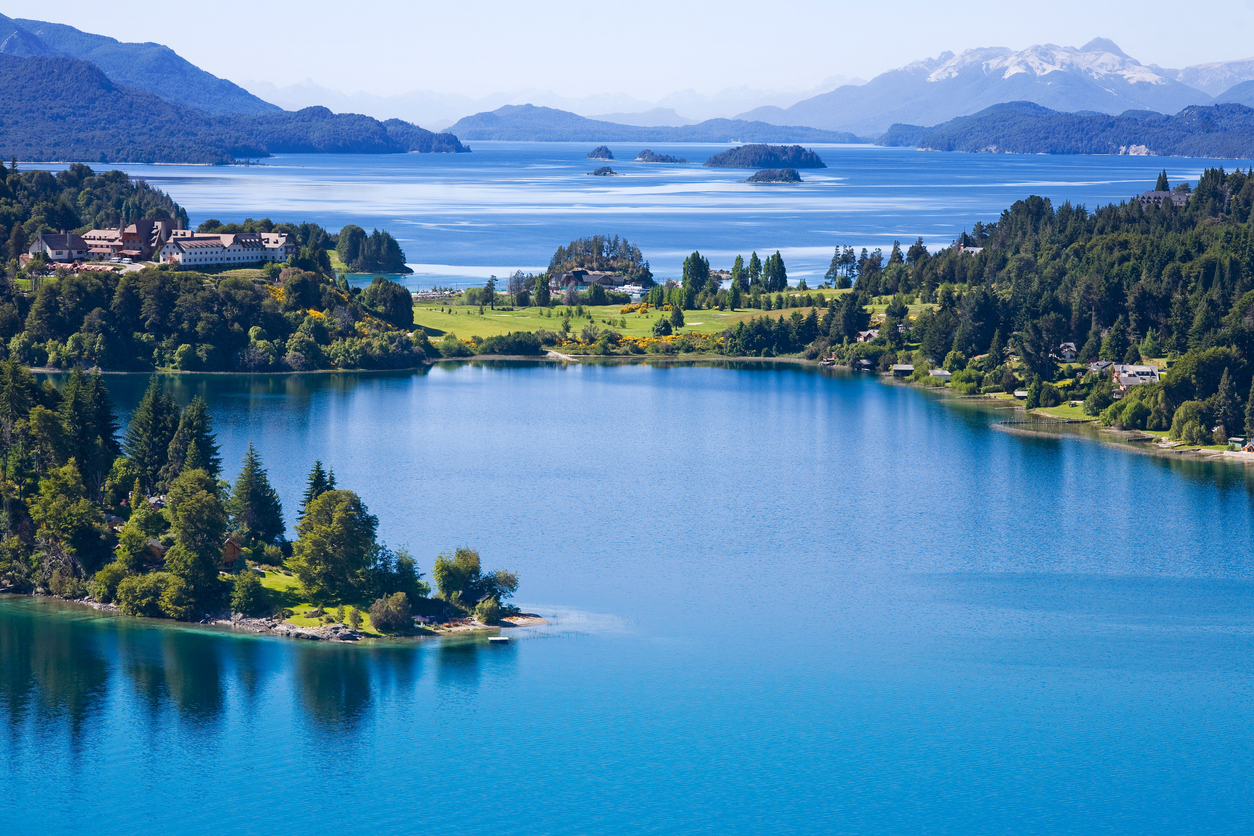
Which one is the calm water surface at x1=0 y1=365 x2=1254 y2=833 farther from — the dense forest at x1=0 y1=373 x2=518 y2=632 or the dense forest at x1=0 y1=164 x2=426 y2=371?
the dense forest at x1=0 y1=164 x2=426 y2=371

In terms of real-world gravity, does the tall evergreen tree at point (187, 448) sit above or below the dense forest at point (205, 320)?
below

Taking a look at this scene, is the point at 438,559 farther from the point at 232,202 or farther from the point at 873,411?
the point at 232,202

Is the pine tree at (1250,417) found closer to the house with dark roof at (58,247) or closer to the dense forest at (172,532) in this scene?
the dense forest at (172,532)

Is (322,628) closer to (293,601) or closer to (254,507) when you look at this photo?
(293,601)

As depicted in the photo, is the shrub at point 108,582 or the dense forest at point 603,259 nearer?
the shrub at point 108,582

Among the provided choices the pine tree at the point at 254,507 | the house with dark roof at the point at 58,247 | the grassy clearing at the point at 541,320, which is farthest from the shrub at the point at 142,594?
the house with dark roof at the point at 58,247

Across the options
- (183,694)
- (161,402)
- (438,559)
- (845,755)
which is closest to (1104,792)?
(845,755)
